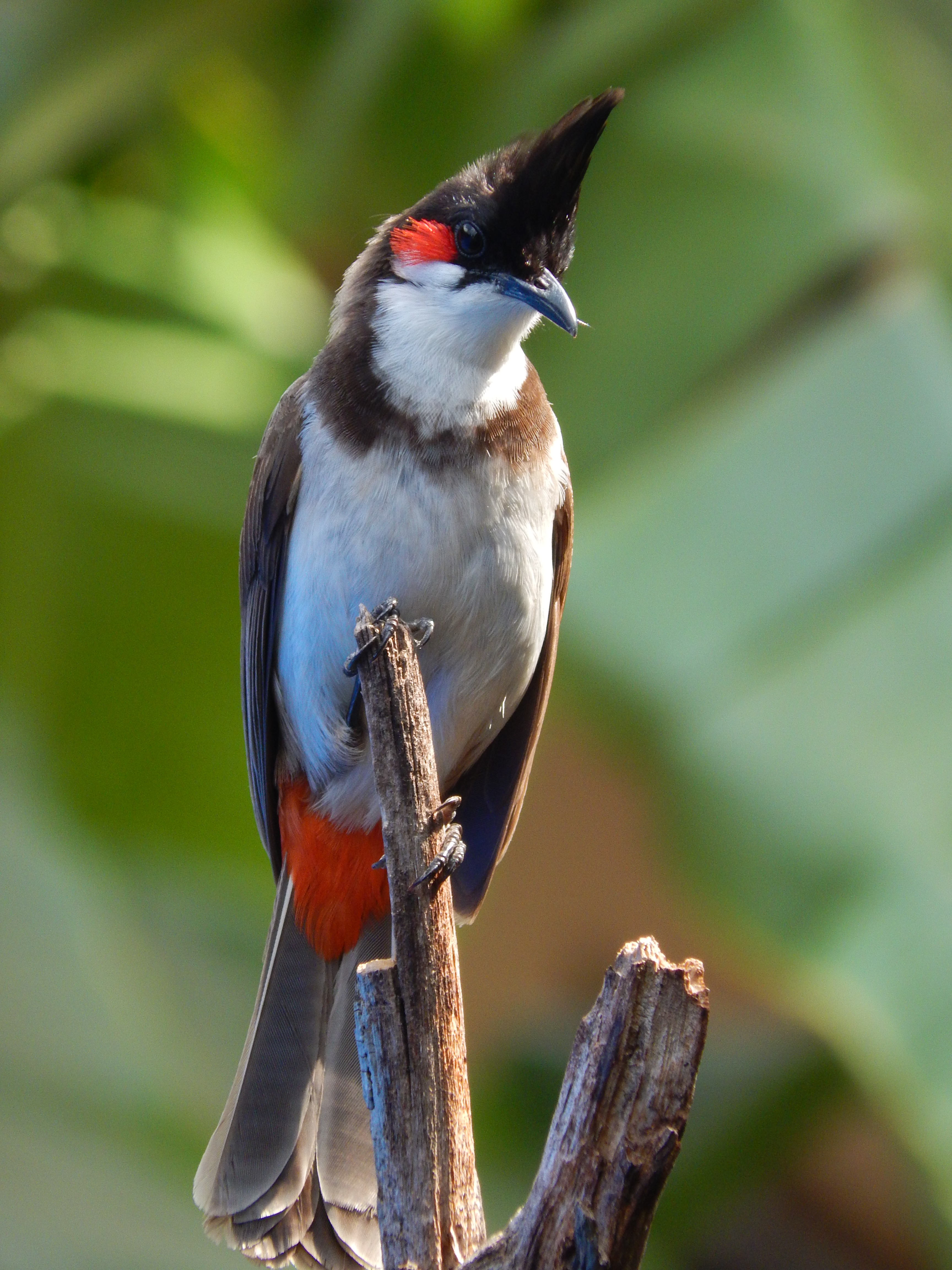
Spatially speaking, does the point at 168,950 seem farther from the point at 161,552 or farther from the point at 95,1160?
the point at 161,552

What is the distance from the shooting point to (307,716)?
2.18m

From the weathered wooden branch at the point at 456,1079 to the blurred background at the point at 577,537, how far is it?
1.15 m

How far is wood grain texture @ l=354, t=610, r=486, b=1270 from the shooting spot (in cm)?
135

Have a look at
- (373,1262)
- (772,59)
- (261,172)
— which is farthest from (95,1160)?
(772,59)

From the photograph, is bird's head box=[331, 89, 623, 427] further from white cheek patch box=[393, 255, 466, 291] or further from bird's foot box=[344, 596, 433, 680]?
bird's foot box=[344, 596, 433, 680]

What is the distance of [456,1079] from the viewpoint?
1.42 m

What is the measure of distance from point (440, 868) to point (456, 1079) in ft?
0.81

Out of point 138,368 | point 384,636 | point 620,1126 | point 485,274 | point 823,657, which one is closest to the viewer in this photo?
point 620,1126

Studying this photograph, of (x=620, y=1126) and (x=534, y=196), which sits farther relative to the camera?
(x=534, y=196)

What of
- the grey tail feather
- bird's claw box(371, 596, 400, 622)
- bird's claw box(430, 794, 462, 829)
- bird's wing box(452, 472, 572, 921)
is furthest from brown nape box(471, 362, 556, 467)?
the grey tail feather

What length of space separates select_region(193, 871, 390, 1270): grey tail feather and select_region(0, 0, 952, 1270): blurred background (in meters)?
0.87

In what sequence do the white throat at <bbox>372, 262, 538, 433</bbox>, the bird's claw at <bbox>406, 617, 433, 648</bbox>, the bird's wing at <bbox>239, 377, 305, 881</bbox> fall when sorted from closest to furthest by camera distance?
the bird's claw at <bbox>406, 617, 433, 648</bbox> < the white throat at <bbox>372, 262, 538, 433</bbox> < the bird's wing at <bbox>239, 377, 305, 881</bbox>

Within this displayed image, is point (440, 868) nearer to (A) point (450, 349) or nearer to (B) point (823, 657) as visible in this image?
(A) point (450, 349)

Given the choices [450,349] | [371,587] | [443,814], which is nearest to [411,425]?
[450,349]
